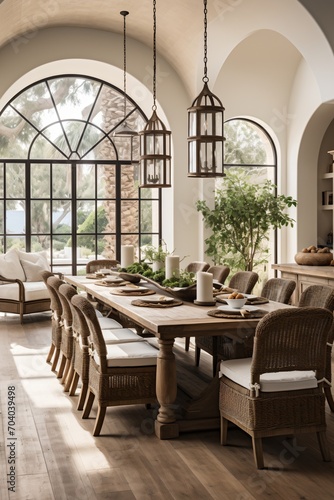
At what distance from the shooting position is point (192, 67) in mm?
8977

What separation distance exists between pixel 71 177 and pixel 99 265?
8.04ft

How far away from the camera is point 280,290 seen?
5.27 m

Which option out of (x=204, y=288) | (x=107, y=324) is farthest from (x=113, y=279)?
(x=204, y=288)

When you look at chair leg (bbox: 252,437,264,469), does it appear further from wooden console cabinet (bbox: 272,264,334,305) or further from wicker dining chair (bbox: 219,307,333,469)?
wooden console cabinet (bbox: 272,264,334,305)

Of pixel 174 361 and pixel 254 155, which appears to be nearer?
pixel 174 361

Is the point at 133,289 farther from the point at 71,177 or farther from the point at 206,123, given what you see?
the point at 71,177

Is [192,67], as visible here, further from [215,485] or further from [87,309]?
[215,485]

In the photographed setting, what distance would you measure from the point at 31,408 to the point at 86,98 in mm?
5999

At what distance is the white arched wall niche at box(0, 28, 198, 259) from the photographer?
8.90 meters

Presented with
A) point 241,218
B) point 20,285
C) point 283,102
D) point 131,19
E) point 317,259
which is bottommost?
point 20,285

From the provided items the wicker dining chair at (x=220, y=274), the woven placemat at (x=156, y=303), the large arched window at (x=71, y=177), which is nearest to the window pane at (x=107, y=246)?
the large arched window at (x=71, y=177)

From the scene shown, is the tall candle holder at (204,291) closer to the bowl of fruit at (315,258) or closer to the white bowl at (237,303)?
the white bowl at (237,303)

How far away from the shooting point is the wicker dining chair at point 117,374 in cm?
414

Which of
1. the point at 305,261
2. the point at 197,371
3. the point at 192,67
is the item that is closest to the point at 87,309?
the point at 197,371
